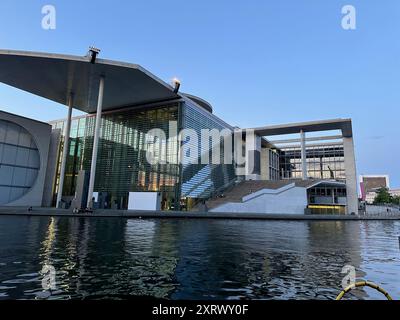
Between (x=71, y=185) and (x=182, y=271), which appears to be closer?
(x=182, y=271)

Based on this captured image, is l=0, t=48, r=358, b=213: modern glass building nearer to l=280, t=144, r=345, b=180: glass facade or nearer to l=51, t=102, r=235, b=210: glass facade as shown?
l=51, t=102, r=235, b=210: glass facade

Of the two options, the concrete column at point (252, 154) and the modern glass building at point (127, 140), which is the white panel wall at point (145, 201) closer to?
the modern glass building at point (127, 140)

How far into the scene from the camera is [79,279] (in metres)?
7.87

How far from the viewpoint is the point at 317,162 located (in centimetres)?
8762

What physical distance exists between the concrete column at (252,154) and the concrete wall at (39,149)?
43252mm

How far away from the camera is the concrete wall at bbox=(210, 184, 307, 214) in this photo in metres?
51.1

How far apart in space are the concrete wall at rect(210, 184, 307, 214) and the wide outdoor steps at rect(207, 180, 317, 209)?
153 centimetres

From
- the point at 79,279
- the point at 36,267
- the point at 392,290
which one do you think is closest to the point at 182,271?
the point at 79,279

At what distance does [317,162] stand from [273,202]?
40701 millimetres

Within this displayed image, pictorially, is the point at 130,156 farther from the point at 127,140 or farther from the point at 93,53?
the point at 93,53

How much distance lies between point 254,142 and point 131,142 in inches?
1213

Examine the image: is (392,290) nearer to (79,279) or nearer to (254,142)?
(79,279)

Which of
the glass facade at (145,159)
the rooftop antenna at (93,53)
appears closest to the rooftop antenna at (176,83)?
the glass facade at (145,159)

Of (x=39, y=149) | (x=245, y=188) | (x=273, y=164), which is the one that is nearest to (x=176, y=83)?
(x=39, y=149)
